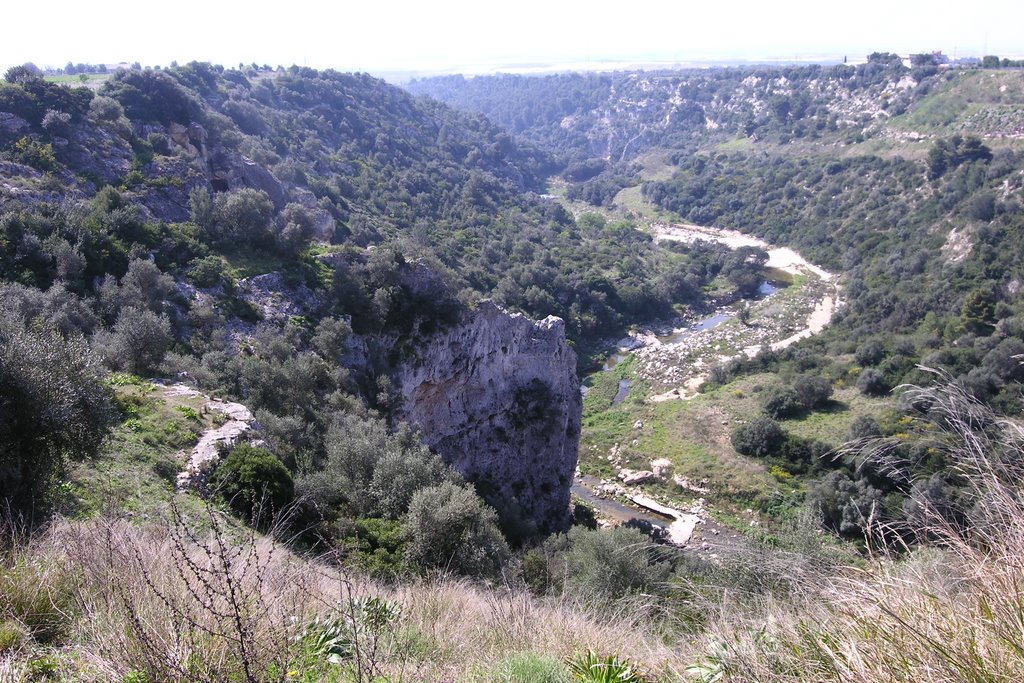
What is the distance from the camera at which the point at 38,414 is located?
23.6ft

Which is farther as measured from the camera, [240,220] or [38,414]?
[240,220]

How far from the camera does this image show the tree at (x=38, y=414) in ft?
22.3

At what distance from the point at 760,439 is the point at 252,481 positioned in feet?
72.5

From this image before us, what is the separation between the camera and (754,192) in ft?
222

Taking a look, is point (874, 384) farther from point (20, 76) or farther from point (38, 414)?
point (20, 76)

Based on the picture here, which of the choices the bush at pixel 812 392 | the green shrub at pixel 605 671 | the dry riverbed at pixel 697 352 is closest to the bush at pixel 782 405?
the bush at pixel 812 392

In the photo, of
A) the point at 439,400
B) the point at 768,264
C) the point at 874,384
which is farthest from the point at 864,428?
the point at 768,264

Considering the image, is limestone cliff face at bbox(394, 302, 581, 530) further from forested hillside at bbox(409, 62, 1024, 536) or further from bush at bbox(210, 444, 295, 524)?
forested hillside at bbox(409, 62, 1024, 536)

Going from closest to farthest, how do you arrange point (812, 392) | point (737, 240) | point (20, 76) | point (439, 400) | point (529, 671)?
1. point (529, 671)
2. point (439, 400)
3. point (20, 76)
4. point (812, 392)
5. point (737, 240)

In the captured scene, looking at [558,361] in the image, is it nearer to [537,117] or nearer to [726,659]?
→ [726,659]

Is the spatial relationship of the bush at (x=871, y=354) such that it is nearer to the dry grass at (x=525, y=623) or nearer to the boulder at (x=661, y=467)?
the boulder at (x=661, y=467)

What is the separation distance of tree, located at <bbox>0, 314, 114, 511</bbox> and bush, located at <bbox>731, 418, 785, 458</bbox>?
79.6 feet

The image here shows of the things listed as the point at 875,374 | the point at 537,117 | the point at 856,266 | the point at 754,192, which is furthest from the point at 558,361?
the point at 537,117

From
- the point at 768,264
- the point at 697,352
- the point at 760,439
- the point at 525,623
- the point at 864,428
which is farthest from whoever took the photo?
the point at 768,264
